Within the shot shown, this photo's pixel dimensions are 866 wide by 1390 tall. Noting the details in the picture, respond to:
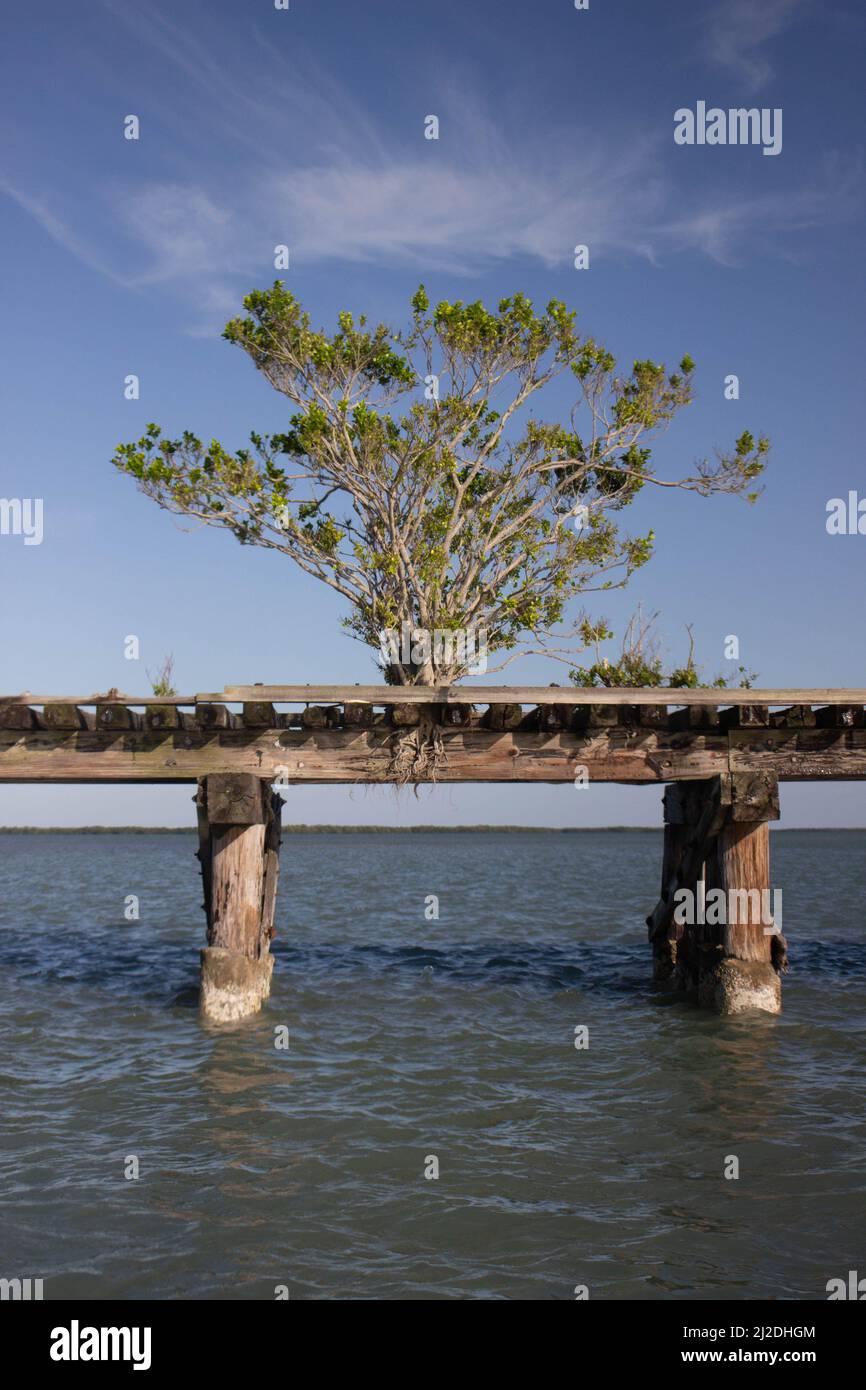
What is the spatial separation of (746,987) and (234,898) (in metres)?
6.37

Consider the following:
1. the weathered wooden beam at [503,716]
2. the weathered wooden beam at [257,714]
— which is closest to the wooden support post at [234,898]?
the weathered wooden beam at [257,714]

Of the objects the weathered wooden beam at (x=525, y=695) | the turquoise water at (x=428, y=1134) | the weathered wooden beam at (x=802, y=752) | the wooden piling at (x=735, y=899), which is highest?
the weathered wooden beam at (x=525, y=695)

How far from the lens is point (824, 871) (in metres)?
58.9

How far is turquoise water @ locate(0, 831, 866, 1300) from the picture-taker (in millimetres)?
6938

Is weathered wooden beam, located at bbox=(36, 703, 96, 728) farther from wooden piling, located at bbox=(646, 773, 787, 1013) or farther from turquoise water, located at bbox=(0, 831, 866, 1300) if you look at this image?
wooden piling, located at bbox=(646, 773, 787, 1013)

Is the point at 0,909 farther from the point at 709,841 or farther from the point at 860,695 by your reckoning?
the point at 860,695

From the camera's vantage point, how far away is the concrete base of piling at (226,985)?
43.3 ft

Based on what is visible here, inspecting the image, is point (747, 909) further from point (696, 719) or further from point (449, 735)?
point (449, 735)

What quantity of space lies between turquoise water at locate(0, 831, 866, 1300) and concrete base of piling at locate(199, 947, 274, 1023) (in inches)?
16.6

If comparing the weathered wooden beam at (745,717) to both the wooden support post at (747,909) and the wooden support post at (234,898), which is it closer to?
the wooden support post at (747,909)

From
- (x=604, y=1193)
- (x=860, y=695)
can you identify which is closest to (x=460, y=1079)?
(x=604, y=1193)

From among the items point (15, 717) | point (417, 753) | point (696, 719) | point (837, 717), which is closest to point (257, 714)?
point (417, 753)

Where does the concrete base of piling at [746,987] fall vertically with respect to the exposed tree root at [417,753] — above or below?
below
